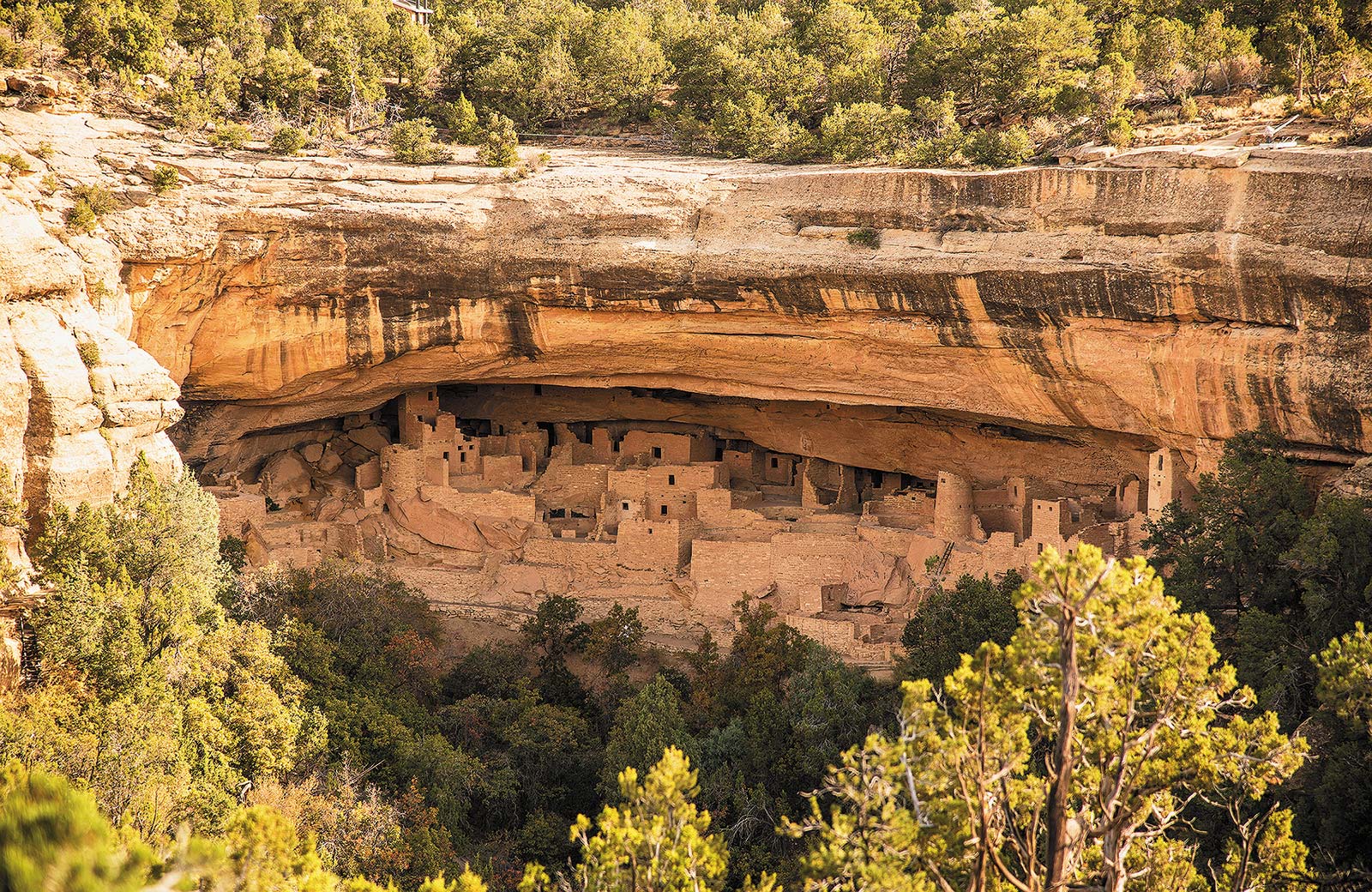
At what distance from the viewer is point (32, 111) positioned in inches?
684

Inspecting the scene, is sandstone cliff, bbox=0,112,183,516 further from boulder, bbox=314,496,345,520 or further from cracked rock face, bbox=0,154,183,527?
boulder, bbox=314,496,345,520

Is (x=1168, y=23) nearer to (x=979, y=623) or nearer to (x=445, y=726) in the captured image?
(x=979, y=623)

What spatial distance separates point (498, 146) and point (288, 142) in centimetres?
318

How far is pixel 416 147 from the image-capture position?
19.0 metres

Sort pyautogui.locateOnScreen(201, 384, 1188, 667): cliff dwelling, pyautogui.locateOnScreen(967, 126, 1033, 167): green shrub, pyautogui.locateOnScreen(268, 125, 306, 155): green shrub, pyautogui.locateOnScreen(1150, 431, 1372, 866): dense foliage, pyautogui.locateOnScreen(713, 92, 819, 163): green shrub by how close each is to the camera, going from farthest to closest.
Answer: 1. pyautogui.locateOnScreen(713, 92, 819, 163): green shrub
2. pyautogui.locateOnScreen(201, 384, 1188, 667): cliff dwelling
3. pyautogui.locateOnScreen(268, 125, 306, 155): green shrub
4. pyautogui.locateOnScreen(967, 126, 1033, 167): green shrub
5. pyautogui.locateOnScreen(1150, 431, 1372, 866): dense foliage

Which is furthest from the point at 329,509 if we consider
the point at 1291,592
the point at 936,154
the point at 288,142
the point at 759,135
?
the point at 1291,592

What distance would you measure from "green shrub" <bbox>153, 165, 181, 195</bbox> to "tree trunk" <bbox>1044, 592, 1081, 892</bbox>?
44.9ft

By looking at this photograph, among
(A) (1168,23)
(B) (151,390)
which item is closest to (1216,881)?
(B) (151,390)

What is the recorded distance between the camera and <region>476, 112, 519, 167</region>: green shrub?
18922 millimetres

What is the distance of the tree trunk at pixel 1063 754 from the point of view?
8.16 m

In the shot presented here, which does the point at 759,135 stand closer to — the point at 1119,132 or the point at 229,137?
the point at 1119,132

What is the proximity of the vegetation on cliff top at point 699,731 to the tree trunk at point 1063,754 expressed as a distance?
0.02 m

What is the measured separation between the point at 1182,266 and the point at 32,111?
15.8 m

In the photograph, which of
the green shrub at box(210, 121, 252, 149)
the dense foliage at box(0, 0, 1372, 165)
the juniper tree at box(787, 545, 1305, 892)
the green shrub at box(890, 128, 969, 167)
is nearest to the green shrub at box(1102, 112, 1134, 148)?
the dense foliage at box(0, 0, 1372, 165)
